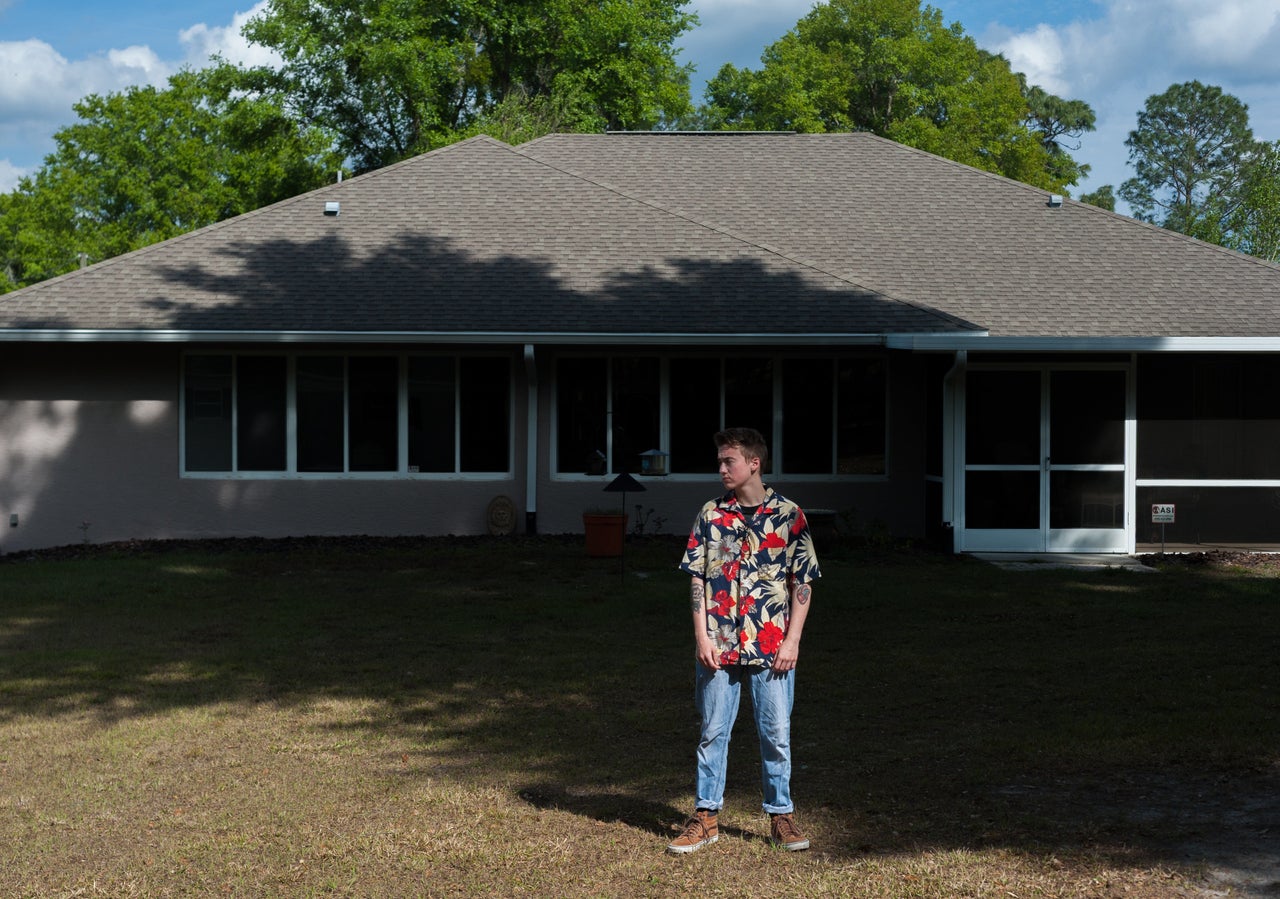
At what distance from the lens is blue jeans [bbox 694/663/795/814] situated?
17.7 feet

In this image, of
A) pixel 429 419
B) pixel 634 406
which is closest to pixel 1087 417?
pixel 634 406

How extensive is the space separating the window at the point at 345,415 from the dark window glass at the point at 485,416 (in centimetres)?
1

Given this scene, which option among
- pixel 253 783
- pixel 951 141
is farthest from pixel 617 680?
pixel 951 141

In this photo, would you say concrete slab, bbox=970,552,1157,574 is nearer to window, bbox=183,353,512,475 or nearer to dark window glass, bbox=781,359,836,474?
dark window glass, bbox=781,359,836,474

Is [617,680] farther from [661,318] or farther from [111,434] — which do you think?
[111,434]

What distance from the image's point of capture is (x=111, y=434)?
Result: 54.0 feet

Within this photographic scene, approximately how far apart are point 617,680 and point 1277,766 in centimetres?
394

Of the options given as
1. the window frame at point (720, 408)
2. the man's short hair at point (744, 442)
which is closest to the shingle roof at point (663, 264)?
the window frame at point (720, 408)

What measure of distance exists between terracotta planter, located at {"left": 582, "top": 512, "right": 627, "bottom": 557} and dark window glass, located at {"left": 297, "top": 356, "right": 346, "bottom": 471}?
12.1 ft

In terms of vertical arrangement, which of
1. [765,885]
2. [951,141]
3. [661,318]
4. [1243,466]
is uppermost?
[951,141]

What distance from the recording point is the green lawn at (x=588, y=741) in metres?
5.30

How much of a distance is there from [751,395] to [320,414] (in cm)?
533

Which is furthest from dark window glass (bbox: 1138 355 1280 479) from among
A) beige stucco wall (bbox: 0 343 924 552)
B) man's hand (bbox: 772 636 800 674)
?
man's hand (bbox: 772 636 800 674)

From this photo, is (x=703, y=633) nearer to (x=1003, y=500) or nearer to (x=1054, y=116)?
(x=1003, y=500)
